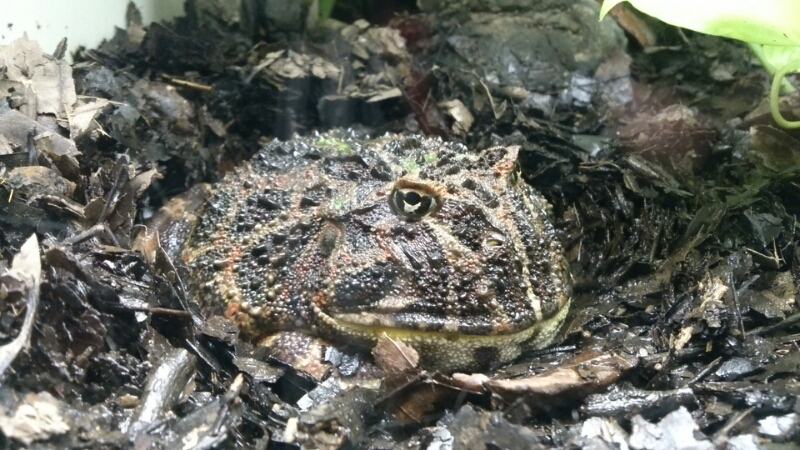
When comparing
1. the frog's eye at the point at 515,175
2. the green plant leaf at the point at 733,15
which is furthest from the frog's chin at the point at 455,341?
the green plant leaf at the point at 733,15

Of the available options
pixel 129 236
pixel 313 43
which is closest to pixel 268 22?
pixel 313 43

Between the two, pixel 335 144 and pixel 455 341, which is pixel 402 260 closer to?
pixel 455 341

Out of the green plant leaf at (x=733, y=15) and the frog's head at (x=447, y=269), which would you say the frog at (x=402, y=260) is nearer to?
the frog's head at (x=447, y=269)

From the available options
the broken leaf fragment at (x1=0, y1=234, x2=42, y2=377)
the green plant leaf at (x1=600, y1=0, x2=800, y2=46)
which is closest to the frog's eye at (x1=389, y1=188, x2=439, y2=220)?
the green plant leaf at (x1=600, y1=0, x2=800, y2=46)

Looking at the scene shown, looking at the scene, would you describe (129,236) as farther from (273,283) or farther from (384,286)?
(384,286)

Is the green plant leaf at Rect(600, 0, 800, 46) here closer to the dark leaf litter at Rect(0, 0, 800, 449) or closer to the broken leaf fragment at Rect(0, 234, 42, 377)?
the dark leaf litter at Rect(0, 0, 800, 449)

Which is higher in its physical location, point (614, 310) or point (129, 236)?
point (129, 236)

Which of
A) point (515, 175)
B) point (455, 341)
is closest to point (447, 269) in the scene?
point (455, 341)

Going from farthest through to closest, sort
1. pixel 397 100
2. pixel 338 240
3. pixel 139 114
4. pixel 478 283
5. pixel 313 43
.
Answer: pixel 313 43 → pixel 397 100 → pixel 139 114 → pixel 338 240 → pixel 478 283
